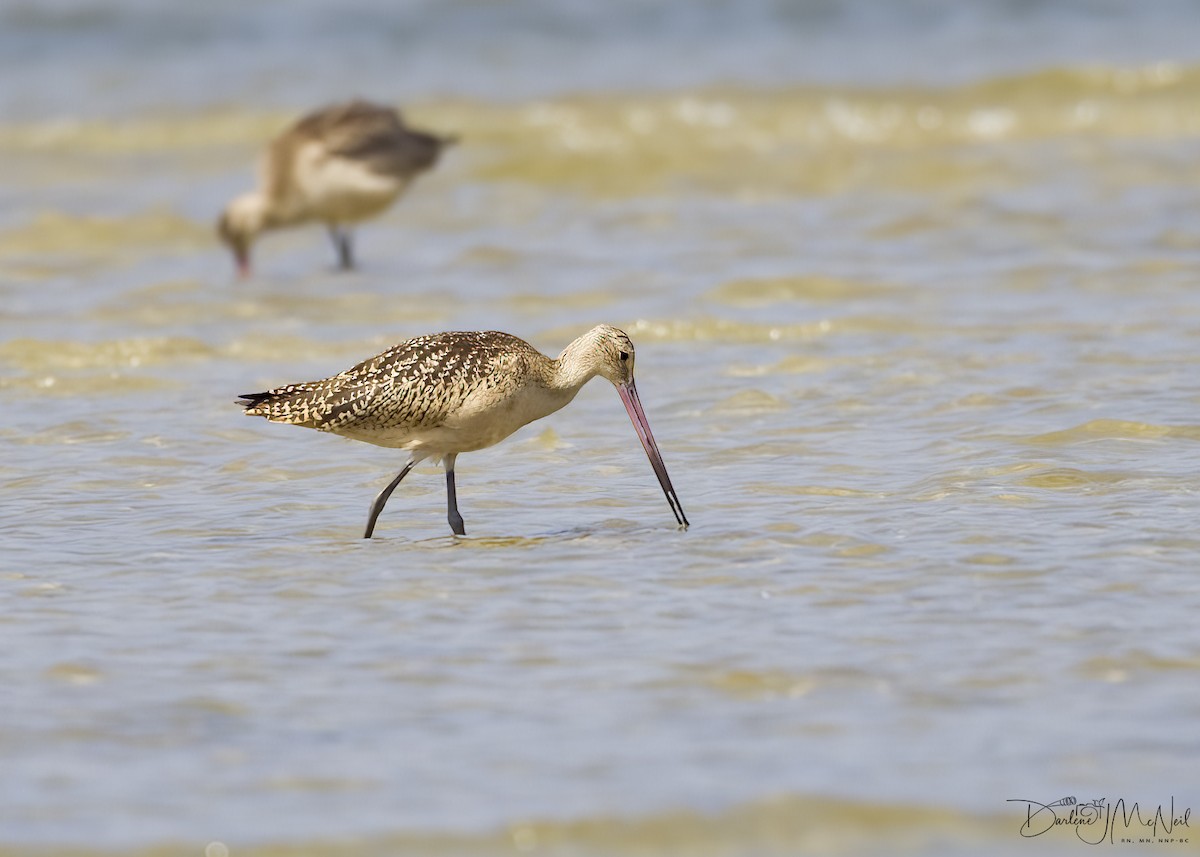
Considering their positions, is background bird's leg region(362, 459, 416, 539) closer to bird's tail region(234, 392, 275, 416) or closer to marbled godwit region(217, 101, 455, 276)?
bird's tail region(234, 392, 275, 416)

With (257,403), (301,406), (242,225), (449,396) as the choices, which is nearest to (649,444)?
(449,396)

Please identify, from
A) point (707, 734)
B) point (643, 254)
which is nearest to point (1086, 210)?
point (643, 254)

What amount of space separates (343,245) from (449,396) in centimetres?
608

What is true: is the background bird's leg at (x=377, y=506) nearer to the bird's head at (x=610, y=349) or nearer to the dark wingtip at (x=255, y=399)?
the dark wingtip at (x=255, y=399)

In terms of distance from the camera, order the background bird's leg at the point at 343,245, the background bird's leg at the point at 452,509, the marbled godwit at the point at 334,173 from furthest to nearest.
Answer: the marbled godwit at the point at 334,173 < the background bird's leg at the point at 343,245 < the background bird's leg at the point at 452,509

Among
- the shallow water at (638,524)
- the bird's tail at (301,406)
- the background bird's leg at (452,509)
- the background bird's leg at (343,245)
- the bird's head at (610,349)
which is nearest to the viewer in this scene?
the shallow water at (638,524)

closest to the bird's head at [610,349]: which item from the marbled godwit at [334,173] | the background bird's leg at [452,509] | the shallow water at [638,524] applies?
the shallow water at [638,524]

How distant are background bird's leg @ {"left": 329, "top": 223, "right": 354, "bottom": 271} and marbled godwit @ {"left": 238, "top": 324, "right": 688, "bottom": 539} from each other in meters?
5.56

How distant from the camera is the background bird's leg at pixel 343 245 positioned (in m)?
11.9

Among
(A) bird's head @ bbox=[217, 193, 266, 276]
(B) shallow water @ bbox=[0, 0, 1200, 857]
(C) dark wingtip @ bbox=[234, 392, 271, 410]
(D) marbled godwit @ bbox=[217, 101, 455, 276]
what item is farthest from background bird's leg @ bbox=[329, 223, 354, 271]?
(C) dark wingtip @ bbox=[234, 392, 271, 410]

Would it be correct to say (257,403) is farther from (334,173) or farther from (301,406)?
(334,173)

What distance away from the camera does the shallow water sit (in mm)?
3779

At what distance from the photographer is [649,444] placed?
6250 millimetres

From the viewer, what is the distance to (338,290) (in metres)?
10.9
